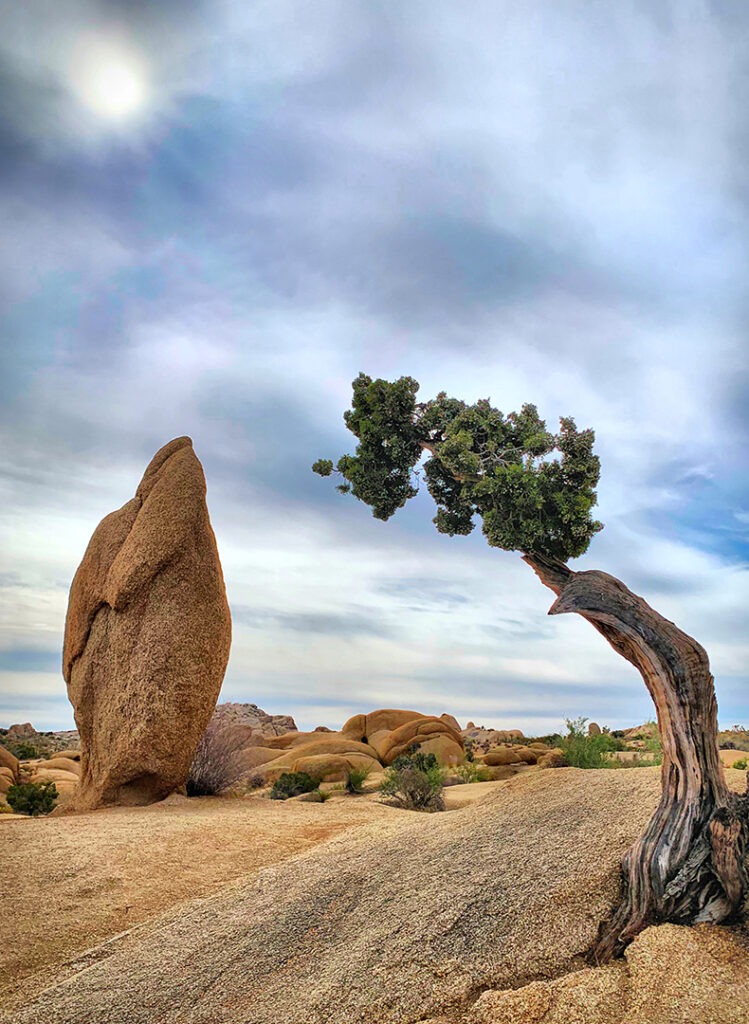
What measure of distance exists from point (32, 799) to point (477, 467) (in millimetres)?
14354

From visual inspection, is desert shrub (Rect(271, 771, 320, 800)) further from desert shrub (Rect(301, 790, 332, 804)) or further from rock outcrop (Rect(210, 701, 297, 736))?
rock outcrop (Rect(210, 701, 297, 736))

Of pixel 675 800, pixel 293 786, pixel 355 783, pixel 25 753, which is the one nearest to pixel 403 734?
pixel 355 783

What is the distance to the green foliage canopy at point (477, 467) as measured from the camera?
10375 mm

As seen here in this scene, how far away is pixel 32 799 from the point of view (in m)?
17.6

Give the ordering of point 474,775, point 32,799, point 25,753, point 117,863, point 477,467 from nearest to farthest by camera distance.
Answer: point 117,863, point 477,467, point 32,799, point 474,775, point 25,753

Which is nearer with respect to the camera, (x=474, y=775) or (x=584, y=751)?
(x=584, y=751)

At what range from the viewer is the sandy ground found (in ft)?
25.4

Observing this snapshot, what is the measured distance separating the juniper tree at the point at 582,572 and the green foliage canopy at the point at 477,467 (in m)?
0.02

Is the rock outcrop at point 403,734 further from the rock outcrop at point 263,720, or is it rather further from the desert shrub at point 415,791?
the rock outcrop at point 263,720

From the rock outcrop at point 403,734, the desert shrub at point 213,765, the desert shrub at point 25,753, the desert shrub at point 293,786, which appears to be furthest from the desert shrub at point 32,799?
the desert shrub at point 25,753

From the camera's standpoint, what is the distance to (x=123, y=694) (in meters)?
14.6

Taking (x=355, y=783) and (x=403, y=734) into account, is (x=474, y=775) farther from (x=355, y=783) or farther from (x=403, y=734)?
(x=403, y=734)

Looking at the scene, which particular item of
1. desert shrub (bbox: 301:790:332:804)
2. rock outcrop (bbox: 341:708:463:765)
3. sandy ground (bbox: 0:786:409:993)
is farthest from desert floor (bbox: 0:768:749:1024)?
rock outcrop (bbox: 341:708:463:765)

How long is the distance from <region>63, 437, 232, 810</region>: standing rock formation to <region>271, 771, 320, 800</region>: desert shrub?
5.19 meters
